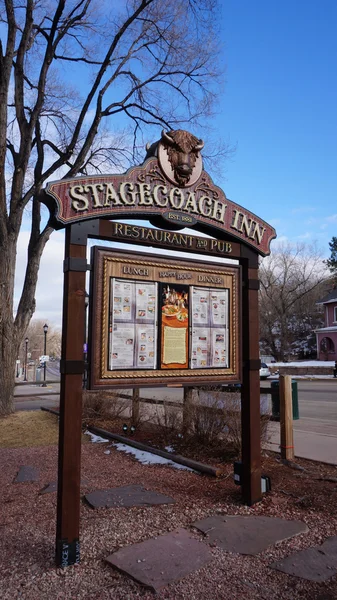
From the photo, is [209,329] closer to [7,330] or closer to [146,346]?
[146,346]

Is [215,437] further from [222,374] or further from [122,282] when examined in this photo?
[122,282]

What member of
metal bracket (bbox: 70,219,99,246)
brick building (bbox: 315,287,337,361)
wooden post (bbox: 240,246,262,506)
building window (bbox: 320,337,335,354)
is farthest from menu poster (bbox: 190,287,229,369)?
building window (bbox: 320,337,335,354)

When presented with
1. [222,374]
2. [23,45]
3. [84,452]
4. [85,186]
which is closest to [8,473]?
[84,452]

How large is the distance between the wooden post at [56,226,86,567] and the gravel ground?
1.19 ft

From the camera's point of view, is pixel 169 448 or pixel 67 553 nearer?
pixel 67 553

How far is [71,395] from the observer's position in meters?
3.66

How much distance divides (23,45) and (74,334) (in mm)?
11490

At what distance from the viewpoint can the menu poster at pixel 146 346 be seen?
421 cm

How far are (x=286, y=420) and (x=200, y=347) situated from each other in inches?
102

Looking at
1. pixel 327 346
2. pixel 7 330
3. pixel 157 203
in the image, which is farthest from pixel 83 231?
pixel 327 346

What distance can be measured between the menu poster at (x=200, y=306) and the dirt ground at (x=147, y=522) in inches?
74.0

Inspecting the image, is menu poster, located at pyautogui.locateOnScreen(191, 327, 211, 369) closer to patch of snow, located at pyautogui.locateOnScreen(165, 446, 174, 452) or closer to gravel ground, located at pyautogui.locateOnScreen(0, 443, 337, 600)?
gravel ground, located at pyautogui.locateOnScreen(0, 443, 337, 600)

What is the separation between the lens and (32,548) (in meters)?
3.69

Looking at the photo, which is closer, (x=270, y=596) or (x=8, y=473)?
(x=270, y=596)
